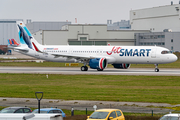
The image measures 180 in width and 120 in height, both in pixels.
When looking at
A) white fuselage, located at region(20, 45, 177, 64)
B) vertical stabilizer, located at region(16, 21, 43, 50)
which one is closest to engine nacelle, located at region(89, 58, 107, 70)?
white fuselage, located at region(20, 45, 177, 64)

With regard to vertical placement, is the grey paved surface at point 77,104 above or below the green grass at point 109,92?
below

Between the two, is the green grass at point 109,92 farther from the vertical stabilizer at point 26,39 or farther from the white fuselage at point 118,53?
the vertical stabilizer at point 26,39

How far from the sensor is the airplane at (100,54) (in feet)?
190

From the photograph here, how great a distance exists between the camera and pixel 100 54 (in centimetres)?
6141

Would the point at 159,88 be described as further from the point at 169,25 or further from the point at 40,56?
the point at 169,25

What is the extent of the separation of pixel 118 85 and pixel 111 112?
20959mm

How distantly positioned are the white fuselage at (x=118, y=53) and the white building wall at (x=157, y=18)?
7581 centimetres

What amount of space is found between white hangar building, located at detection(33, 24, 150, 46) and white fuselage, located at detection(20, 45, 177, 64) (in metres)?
55.1

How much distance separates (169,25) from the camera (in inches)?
5271

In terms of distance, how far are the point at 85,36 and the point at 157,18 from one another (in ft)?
123

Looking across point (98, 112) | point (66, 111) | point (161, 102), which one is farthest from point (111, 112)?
point (161, 102)

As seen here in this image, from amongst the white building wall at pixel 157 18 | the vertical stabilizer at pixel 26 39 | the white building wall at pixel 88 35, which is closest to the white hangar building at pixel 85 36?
the white building wall at pixel 88 35

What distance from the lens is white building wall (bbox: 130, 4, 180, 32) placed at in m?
130

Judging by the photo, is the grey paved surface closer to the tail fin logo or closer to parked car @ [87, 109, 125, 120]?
parked car @ [87, 109, 125, 120]
